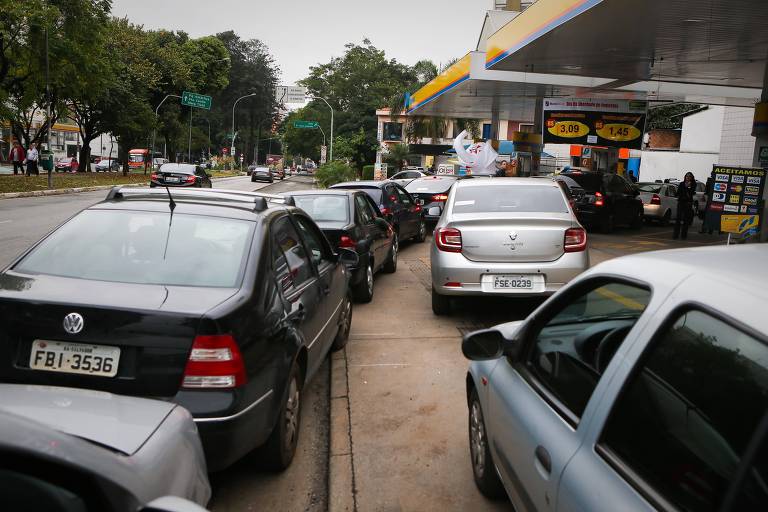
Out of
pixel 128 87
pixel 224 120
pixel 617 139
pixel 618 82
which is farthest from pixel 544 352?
pixel 224 120

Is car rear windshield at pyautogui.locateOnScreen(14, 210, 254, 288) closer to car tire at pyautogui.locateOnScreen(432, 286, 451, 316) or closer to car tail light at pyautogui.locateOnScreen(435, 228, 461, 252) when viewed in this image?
car tail light at pyautogui.locateOnScreen(435, 228, 461, 252)

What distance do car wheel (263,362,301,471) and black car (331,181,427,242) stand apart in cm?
709

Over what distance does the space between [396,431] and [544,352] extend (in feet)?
6.22

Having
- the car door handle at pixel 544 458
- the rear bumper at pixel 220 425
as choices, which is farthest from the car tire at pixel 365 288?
the car door handle at pixel 544 458

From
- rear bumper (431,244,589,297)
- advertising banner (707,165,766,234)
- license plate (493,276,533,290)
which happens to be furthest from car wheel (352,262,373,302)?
advertising banner (707,165,766,234)

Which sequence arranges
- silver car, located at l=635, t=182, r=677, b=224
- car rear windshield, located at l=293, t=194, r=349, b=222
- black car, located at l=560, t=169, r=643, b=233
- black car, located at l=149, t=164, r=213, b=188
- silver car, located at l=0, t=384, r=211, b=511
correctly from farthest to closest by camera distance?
black car, located at l=149, t=164, r=213, b=188 < silver car, located at l=635, t=182, r=677, b=224 < black car, located at l=560, t=169, r=643, b=233 < car rear windshield, located at l=293, t=194, r=349, b=222 < silver car, located at l=0, t=384, r=211, b=511

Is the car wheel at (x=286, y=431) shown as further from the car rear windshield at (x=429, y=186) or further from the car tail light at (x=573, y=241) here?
the car rear windshield at (x=429, y=186)

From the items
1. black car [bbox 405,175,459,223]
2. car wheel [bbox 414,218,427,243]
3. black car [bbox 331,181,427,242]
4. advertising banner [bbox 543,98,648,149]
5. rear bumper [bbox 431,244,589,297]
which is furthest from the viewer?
advertising banner [bbox 543,98,648,149]

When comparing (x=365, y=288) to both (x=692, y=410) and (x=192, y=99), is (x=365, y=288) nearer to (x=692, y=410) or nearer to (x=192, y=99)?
(x=692, y=410)

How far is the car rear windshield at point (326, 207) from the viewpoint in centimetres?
830

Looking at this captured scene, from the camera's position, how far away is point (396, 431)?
Answer: 14.4 ft

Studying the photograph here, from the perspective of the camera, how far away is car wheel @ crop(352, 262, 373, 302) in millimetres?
8180

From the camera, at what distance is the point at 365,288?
8.23 meters

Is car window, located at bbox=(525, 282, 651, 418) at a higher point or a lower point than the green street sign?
lower
